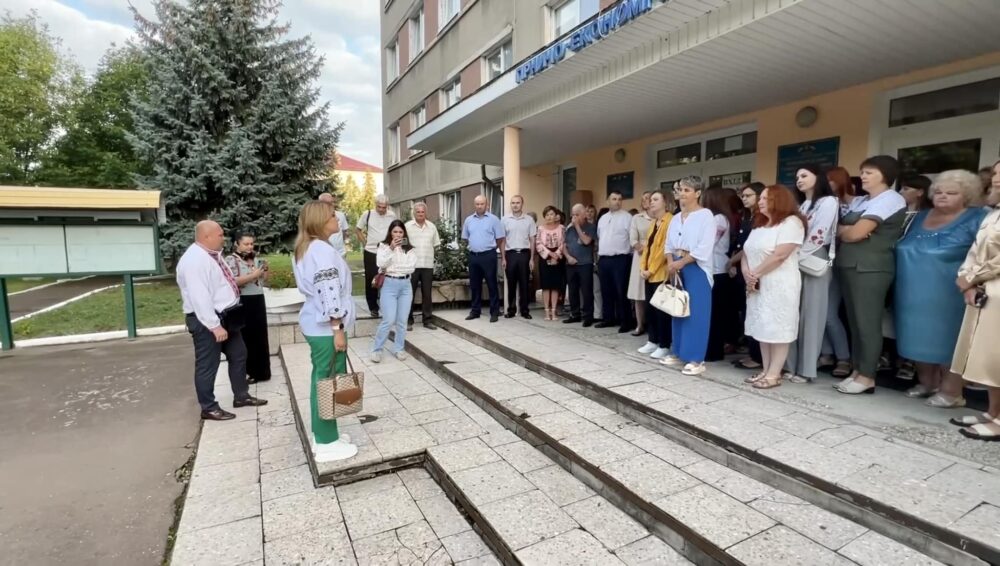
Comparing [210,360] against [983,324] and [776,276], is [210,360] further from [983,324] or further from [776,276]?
[983,324]

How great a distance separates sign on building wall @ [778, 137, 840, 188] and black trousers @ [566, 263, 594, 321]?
2.38m

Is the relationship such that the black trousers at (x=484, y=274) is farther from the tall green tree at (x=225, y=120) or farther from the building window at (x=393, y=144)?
the building window at (x=393, y=144)

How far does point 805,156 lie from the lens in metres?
5.62

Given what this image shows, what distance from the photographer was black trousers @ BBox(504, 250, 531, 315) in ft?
21.6

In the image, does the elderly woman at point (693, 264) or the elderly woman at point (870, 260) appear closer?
the elderly woman at point (870, 260)

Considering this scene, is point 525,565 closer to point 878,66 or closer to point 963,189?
point 963,189

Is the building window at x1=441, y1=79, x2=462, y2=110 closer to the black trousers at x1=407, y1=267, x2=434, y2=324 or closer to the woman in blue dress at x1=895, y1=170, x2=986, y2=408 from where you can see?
the black trousers at x1=407, y1=267, x2=434, y2=324

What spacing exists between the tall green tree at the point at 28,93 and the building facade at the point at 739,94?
20.5m

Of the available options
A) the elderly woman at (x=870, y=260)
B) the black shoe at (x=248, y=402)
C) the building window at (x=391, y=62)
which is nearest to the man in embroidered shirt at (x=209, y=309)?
the black shoe at (x=248, y=402)

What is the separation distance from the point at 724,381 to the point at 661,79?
3.04 meters

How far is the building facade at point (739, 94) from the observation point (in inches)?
147

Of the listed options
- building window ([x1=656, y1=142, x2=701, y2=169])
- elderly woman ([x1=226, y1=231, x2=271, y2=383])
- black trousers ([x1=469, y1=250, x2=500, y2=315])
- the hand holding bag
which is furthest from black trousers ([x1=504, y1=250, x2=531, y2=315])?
the hand holding bag

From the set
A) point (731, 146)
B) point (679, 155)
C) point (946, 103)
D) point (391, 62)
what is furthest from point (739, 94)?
point (391, 62)

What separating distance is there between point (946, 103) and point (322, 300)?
18.9 feet
